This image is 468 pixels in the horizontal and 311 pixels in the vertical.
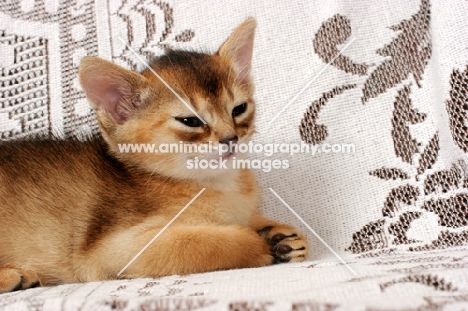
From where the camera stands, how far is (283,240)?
1.01 metres

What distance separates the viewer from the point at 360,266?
820 mm

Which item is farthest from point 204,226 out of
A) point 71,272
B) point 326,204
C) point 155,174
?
→ point 326,204

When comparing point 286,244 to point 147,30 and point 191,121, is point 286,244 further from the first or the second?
point 147,30

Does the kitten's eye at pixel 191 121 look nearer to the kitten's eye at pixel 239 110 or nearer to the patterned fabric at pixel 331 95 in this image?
the kitten's eye at pixel 239 110

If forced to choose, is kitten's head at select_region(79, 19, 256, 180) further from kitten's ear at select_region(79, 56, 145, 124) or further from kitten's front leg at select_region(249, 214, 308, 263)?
kitten's front leg at select_region(249, 214, 308, 263)

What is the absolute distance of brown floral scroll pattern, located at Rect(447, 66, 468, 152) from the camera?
1083 mm

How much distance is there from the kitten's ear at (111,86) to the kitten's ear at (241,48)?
20 cm

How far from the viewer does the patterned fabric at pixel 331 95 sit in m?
1.09

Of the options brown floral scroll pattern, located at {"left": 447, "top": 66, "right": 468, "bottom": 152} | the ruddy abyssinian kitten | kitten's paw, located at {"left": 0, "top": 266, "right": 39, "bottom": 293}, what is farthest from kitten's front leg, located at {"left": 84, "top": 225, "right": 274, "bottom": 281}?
brown floral scroll pattern, located at {"left": 447, "top": 66, "right": 468, "bottom": 152}

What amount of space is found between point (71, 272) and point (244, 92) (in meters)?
0.47

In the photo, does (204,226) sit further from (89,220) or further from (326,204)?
(326,204)

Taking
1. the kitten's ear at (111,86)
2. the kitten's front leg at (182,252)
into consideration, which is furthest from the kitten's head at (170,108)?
the kitten's front leg at (182,252)

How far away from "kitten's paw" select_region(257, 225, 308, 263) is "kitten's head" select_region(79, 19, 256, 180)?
0.16 m

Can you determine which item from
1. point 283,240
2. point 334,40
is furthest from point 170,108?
point 334,40
